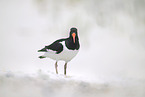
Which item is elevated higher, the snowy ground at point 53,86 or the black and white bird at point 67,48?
the black and white bird at point 67,48

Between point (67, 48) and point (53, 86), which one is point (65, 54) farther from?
point (53, 86)

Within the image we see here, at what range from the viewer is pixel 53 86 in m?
2.08

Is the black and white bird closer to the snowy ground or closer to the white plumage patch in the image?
the white plumage patch

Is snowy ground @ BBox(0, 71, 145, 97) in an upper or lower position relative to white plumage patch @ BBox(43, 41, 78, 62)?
lower

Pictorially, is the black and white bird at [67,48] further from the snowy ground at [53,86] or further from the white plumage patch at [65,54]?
the snowy ground at [53,86]

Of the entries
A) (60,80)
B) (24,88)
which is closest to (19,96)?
(24,88)

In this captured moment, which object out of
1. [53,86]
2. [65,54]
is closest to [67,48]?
[65,54]

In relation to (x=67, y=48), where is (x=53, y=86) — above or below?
below

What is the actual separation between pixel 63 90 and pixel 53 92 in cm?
9

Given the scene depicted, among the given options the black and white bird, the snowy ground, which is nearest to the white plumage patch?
the black and white bird

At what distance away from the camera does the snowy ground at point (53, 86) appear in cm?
196

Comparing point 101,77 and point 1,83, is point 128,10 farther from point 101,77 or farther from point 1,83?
point 1,83

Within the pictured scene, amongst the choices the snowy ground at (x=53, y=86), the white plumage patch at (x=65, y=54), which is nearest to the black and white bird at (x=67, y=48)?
the white plumage patch at (x=65, y=54)

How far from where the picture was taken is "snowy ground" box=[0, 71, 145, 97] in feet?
6.42
